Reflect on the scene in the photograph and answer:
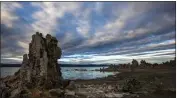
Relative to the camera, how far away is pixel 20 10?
6887 mm

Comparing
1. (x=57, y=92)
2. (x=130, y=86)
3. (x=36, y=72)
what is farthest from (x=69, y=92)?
(x=130, y=86)

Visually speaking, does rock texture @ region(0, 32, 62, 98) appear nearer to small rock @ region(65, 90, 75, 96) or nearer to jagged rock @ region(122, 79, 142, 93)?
small rock @ region(65, 90, 75, 96)

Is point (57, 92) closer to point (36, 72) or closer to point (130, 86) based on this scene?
point (36, 72)

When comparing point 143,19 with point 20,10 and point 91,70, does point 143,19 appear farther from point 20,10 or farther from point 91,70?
point 20,10

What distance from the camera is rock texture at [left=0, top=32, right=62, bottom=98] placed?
701 centimetres

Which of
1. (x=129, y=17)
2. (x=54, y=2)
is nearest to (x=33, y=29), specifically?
(x=54, y=2)

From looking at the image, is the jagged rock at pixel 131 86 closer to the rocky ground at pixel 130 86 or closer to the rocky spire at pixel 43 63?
the rocky ground at pixel 130 86

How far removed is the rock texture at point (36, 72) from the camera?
23.0 ft

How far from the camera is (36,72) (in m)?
7.15

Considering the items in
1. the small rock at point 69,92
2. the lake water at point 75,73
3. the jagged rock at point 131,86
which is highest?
the lake water at point 75,73

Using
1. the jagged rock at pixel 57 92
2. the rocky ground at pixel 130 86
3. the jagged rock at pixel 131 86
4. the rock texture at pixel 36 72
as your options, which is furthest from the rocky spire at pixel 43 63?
the jagged rock at pixel 131 86

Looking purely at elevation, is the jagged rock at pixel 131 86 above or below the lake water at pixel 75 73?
below

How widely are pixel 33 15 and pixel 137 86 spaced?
2792 millimetres

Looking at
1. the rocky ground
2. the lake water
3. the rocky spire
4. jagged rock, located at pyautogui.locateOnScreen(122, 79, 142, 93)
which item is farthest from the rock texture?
jagged rock, located at pyautogui.locateOnScreen(122, 79, 142, 93)
